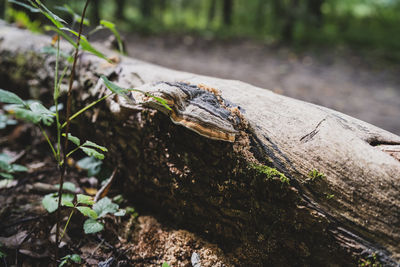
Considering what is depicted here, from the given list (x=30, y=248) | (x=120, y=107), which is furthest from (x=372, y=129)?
(x=30, y=248)

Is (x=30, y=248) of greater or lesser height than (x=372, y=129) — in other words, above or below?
below

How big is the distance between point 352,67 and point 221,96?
696cm

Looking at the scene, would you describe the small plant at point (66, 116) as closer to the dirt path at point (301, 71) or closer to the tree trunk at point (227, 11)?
the dirt path at point (301, 71)

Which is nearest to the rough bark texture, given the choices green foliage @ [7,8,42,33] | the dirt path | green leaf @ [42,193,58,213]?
green leaf @ [42,193,58,213]

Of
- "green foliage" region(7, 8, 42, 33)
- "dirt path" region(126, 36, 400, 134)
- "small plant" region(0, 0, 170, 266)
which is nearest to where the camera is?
"small plant" region(0, 0, 170, 266)

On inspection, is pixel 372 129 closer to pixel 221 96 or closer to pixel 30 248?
pixel 221 96

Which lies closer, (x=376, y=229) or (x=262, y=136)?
(x=376, y=229)

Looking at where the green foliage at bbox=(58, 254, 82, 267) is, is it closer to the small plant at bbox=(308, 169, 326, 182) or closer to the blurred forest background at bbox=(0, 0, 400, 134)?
the small plant at bbox=(308, 169, 326, 182)

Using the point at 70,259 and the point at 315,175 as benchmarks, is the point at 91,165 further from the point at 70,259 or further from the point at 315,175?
the point at 315,175

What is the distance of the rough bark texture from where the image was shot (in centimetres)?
134

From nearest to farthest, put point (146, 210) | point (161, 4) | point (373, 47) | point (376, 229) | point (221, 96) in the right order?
point (376, 229) < point (221, 96) < point (146, 210) < point (373, 47) < point (161, 4)

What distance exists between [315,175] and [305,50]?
788 centimetres

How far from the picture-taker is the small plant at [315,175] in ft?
4.61

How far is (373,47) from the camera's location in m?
8.23
